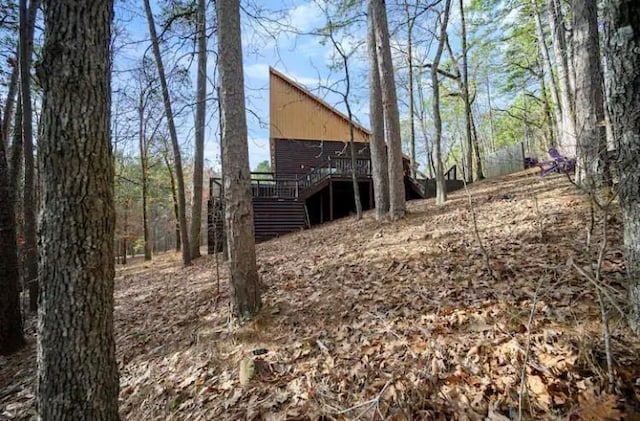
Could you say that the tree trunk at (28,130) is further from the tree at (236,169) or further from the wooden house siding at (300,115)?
the wooden house siding at (300,115)

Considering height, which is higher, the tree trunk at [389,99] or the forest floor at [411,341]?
the tree trunk at [389,99]

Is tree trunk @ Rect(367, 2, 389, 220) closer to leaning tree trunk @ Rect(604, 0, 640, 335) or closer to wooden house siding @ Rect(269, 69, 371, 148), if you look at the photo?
leaning tree trunk @ Rect(604, 0, 640, 335)

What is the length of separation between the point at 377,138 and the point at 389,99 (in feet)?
3.35

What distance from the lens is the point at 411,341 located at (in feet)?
A: 8.59

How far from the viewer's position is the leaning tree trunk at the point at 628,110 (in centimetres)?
190

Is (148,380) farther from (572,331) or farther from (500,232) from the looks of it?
(500,232)

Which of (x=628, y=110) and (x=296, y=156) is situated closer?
(x=628, y=110)

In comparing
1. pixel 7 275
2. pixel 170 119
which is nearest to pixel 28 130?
pixel 170 119

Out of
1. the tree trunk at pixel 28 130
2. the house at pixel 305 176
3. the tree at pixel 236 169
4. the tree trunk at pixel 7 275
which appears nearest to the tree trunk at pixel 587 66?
the tree at pixel 236 169

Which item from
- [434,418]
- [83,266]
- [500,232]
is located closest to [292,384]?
[434,418]

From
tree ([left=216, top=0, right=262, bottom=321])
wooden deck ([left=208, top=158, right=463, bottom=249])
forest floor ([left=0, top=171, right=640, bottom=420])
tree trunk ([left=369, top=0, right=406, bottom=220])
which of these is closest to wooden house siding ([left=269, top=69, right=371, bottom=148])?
wooden deck ([left=208, top=158, right=463, bottom=249])

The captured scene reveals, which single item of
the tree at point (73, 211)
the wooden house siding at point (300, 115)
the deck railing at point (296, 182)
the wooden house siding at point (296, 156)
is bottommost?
the tree at point (73, 211)

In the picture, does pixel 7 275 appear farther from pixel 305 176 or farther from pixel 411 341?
pixel 305 176

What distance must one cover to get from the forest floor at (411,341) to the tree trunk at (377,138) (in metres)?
2.57
